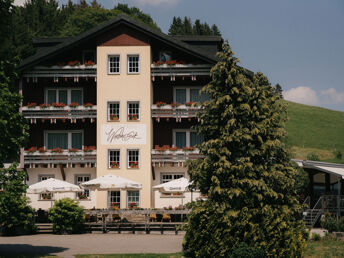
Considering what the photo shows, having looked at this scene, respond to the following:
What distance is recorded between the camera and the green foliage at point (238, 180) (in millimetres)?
20969

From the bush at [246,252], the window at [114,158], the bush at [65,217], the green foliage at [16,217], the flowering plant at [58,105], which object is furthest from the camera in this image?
the flowering plant at [58,105]

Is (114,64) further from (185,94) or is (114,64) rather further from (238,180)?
(238,180)

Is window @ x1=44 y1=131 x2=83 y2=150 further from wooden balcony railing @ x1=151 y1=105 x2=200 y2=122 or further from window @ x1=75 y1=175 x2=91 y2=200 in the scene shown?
wooden balcony railing @ x1=151 y1=105 x2=200 y2=122

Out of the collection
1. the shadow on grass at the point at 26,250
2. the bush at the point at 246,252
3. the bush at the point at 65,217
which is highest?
the bush at the point at 65,217

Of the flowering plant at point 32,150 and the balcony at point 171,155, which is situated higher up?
the flowering plant at point 32,150

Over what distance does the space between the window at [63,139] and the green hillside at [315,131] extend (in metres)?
39.8

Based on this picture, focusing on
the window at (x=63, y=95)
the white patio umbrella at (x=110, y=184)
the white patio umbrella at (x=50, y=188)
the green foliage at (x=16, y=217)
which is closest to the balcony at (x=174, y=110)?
the window at (x=63, y=95)

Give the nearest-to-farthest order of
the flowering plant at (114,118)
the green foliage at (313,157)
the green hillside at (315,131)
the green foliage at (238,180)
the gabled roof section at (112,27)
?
the green foliage at (238,180) < the gabled roof section at (112,27) < the flowering plant at (114,118) < the green foliage at (313,157) < the green hillside at (315,131)

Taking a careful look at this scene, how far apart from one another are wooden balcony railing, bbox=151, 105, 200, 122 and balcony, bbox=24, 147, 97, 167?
211 inches

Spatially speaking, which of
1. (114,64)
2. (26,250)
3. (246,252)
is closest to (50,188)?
(26,250)

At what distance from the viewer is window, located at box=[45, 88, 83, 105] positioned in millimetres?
43469

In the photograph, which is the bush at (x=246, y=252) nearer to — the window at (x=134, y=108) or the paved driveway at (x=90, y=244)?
the paved driveway at (x=90, y=244)

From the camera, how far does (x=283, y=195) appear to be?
22.2 metres

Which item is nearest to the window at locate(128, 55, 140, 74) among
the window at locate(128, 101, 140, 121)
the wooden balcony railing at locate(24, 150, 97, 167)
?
the window at locate(128, 101, 140, 121)
